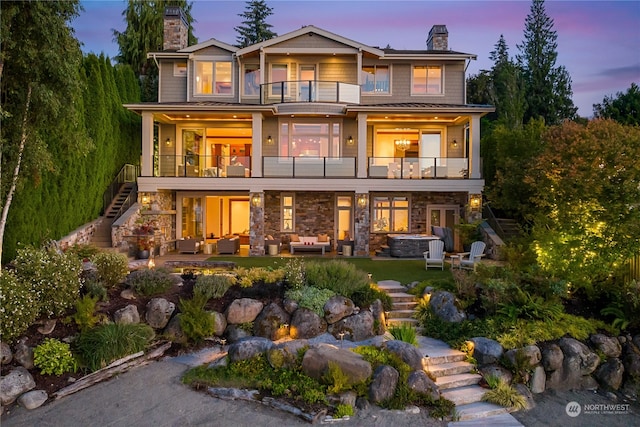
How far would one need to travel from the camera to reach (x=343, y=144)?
1964cm

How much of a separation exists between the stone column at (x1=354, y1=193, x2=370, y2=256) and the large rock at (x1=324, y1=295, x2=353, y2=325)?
8.35 metres

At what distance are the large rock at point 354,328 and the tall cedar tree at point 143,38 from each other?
26172 mm

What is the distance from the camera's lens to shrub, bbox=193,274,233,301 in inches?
366

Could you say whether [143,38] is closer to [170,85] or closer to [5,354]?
[170,85]

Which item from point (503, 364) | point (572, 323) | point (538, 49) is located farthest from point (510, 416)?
point (538, 49)

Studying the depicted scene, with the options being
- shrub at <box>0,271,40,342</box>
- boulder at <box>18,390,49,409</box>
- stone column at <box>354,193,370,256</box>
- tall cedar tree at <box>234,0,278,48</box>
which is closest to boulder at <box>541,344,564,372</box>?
boulder at <box>18,390,49,409</box>

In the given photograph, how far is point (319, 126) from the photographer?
19.6 meters

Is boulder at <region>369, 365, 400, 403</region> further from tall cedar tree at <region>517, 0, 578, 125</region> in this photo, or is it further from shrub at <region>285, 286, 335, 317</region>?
tall cedar tree at <region>517, 0, 578, 125</region>

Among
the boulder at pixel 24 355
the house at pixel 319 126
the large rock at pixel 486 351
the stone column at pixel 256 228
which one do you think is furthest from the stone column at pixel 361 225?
the boulder at pixel 24 355

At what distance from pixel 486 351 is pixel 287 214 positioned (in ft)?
42.6

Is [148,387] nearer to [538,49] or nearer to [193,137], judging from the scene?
[193,137]

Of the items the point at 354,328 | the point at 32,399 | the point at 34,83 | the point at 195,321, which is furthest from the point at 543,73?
the point at 32,399

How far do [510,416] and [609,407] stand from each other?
2424 mm

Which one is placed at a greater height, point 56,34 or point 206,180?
point 56,34
